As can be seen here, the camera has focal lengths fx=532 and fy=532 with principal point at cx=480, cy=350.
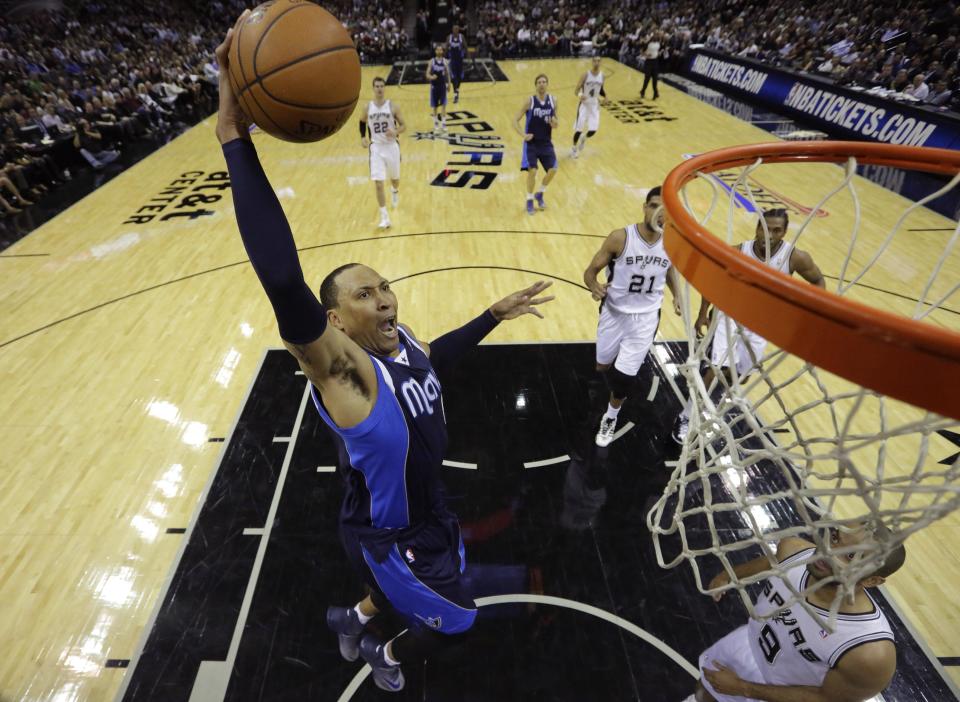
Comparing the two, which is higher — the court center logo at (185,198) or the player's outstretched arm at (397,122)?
the player's outstretched arm at (397,122)

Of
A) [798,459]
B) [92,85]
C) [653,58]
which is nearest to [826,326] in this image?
[798,459]

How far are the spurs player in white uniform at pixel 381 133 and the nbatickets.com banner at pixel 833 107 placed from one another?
7884 mm

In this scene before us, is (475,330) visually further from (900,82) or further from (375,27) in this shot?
(375,27)

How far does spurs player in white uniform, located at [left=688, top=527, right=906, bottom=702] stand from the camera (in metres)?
1.59

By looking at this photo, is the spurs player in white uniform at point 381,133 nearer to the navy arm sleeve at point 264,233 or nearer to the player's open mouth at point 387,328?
the player's open mouth at point 387,328

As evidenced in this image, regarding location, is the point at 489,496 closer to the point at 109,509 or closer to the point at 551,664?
the point at 551,664

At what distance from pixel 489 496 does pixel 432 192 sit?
6087 mm

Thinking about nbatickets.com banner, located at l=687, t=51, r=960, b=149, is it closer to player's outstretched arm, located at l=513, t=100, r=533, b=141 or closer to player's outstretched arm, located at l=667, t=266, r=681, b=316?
player's outstretched arm, located at l=513, t=100, r=533, b=141

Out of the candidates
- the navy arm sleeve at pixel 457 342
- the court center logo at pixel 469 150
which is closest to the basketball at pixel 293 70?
the navy arm sleeve at pixel 457 342

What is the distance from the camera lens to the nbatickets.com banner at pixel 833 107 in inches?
327

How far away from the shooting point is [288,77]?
5.02 feet

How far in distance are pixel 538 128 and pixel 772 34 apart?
1411 centimetres

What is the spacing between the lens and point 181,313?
5555 millimetres

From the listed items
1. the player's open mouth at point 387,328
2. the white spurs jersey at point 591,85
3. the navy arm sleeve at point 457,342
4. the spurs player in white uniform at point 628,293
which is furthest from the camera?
the white spurs jersey at point 591,85
